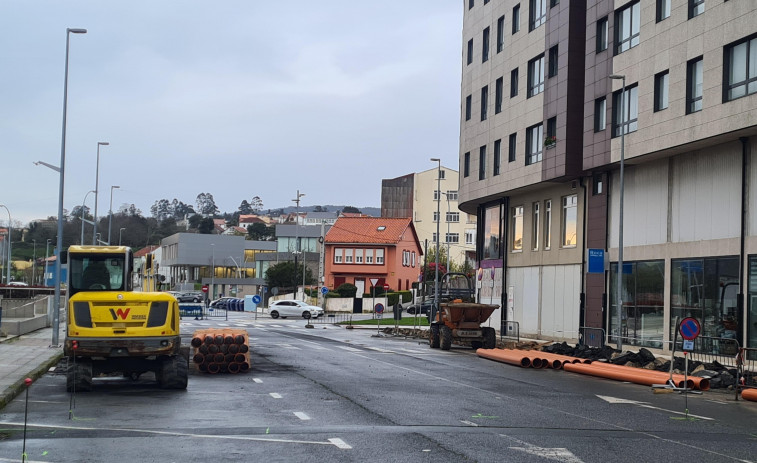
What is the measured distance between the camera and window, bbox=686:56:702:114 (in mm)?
Result: 29403

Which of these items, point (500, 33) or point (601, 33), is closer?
point (601, 33)

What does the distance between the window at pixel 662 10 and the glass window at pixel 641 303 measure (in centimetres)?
886

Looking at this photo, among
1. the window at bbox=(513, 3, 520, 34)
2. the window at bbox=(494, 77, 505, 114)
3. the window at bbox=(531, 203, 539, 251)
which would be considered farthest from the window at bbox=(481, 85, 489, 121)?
the window at bbox=(531, 203, 539, 251)

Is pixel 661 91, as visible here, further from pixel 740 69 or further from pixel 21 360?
pixel 21 360

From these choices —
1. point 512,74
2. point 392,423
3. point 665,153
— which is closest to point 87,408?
point 392,423

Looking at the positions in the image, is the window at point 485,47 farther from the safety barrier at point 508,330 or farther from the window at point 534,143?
the safety barrier at point 508,330

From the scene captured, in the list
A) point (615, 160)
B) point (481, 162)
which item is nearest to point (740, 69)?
point (615, 160)

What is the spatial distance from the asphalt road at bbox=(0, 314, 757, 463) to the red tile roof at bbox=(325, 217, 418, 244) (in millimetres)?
74866

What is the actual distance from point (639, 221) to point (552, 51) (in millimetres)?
10734

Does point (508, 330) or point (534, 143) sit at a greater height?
point (534, 143)

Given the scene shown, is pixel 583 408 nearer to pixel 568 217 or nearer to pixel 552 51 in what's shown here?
pixel 568 217

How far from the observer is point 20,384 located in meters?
16.6

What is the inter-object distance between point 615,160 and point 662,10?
5811 mm

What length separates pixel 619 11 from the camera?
3562cm
